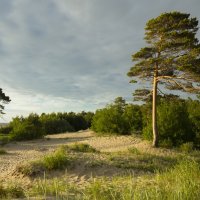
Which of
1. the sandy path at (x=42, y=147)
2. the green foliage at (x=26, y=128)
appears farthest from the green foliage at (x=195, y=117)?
the green foliage at (x=26, y=128)

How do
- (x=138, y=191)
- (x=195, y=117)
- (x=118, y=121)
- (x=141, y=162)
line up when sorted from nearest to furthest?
(x=138, y=191), (x=141, y=162), (x=195, y=117), (x=118, y=121)

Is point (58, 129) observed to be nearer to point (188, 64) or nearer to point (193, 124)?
point (193, 124)

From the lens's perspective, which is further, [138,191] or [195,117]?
[195,117]

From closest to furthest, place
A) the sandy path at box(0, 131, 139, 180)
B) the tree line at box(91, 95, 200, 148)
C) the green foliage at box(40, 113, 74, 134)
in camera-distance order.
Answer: the sandy path at box(0, 131, 139, 180) → the tree line at box(91, 95, 200, 148) → the green foliage at box(40, 113, 74, 134)

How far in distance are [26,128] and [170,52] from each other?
536 inches

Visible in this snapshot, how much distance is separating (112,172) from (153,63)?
7801 mm

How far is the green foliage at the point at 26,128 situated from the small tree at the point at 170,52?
11.3 meters

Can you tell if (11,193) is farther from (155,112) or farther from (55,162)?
(155,112)

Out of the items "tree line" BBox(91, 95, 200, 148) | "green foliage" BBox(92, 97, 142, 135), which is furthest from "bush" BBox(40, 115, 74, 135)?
"tree line" BBox(91, 95, 200, 148)

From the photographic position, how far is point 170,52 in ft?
58.3

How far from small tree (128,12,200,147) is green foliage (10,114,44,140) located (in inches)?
445

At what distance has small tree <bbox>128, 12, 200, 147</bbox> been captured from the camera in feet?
55.9

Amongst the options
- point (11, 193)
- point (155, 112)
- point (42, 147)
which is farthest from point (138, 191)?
point (42, 147)

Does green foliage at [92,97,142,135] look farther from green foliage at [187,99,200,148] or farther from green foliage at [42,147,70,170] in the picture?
green foliage at [42,147,70,170]
